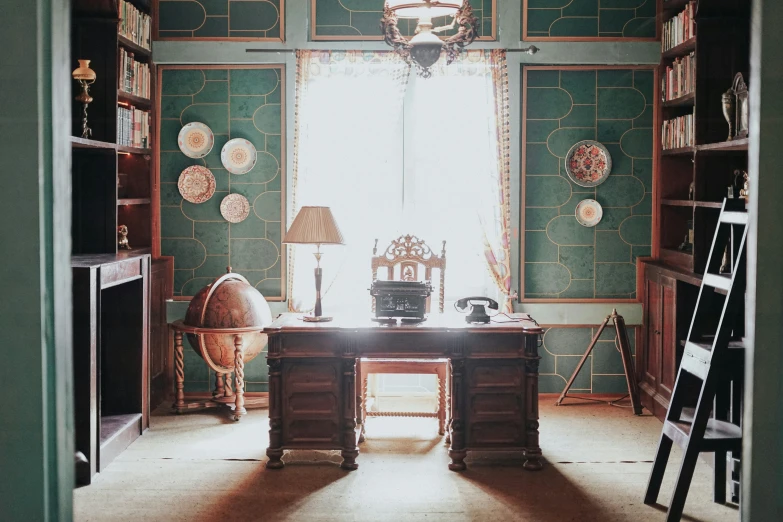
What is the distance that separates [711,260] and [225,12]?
14.9 feet

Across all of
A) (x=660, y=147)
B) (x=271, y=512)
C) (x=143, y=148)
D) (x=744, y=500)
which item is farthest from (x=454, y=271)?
(x=744, y=500)

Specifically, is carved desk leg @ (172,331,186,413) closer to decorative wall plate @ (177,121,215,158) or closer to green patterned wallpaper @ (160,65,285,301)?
green patterned wallpaper @ (160,65,285,301)

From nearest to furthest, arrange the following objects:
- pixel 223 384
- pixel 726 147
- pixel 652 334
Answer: pixel 726 147 → pixel 652 334 → pixel 223 384

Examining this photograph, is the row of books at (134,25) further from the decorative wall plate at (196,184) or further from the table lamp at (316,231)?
the table lamp at (316,231)

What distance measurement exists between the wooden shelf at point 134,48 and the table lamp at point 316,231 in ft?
6.61

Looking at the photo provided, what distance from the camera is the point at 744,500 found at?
99.1 inches

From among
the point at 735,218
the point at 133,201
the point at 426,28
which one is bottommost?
the point at 735,218

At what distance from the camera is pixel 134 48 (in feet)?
21.6

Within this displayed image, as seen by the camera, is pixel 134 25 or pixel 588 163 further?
pixel 588 163

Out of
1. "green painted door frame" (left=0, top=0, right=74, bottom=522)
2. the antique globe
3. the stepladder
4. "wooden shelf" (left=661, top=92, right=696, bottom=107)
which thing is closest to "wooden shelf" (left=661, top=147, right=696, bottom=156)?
"wooden shelf" (left=661, top=92, right=696, bottom=107)

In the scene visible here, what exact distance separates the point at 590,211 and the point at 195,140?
3385mm

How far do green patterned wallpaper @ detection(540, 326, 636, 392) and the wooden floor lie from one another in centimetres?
87

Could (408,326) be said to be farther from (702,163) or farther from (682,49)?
(682,49)

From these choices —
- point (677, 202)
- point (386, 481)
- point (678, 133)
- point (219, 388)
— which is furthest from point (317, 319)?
point (678, 133)
